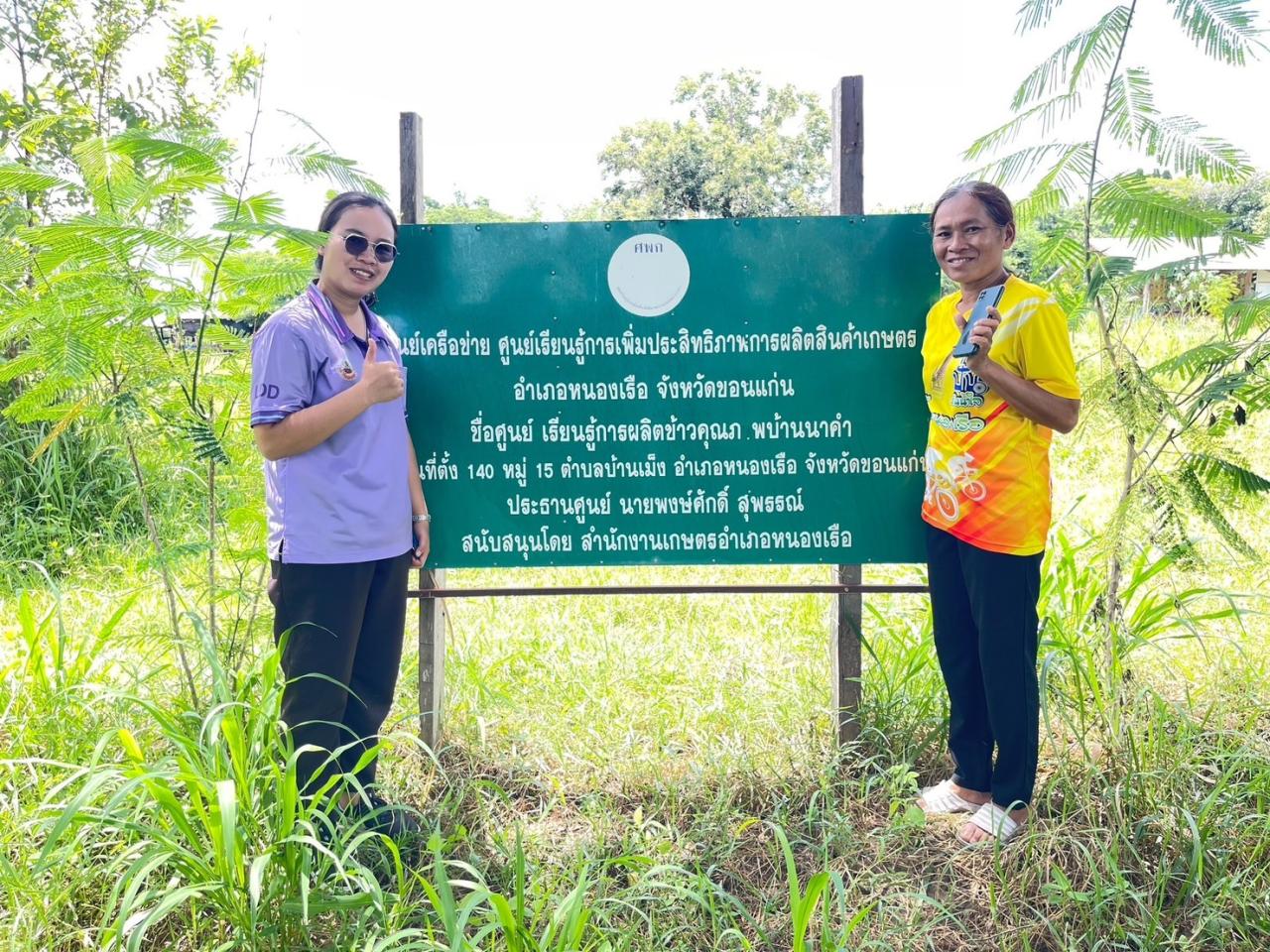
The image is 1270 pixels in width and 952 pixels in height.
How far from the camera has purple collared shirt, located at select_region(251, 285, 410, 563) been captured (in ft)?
7.28

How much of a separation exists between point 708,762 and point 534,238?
6.04 ft

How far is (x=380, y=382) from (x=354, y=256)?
0.36 meters

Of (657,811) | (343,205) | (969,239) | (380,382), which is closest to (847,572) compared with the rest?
(657,811)

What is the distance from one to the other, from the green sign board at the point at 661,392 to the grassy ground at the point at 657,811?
0.64 metres

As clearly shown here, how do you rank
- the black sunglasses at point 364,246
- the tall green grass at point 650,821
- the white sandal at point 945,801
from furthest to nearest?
the white sandal at point 945,801
the black sunglasses at point 364,246
the tall green grass at point 650,821

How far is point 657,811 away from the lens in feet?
9.13

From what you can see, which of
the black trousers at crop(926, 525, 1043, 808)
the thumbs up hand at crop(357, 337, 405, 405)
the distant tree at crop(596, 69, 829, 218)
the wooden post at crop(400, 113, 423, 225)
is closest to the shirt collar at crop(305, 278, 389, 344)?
the thumbs up hand at crop(357, 337, 405, 405)

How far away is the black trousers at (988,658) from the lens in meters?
2.39

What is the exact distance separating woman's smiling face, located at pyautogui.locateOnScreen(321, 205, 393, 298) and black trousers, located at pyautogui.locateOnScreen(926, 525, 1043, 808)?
1741mm

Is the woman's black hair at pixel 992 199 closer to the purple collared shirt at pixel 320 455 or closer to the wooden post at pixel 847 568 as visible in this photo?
the wooden post at pixel 847 568

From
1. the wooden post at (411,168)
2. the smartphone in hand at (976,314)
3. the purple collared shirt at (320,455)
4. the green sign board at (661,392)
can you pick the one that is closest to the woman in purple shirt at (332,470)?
the purple collared shirt at (320,455)

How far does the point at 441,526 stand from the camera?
298cm

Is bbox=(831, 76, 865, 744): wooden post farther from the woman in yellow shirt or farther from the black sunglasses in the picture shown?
the black sunglasses

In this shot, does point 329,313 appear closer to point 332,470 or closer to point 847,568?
point 332,470
